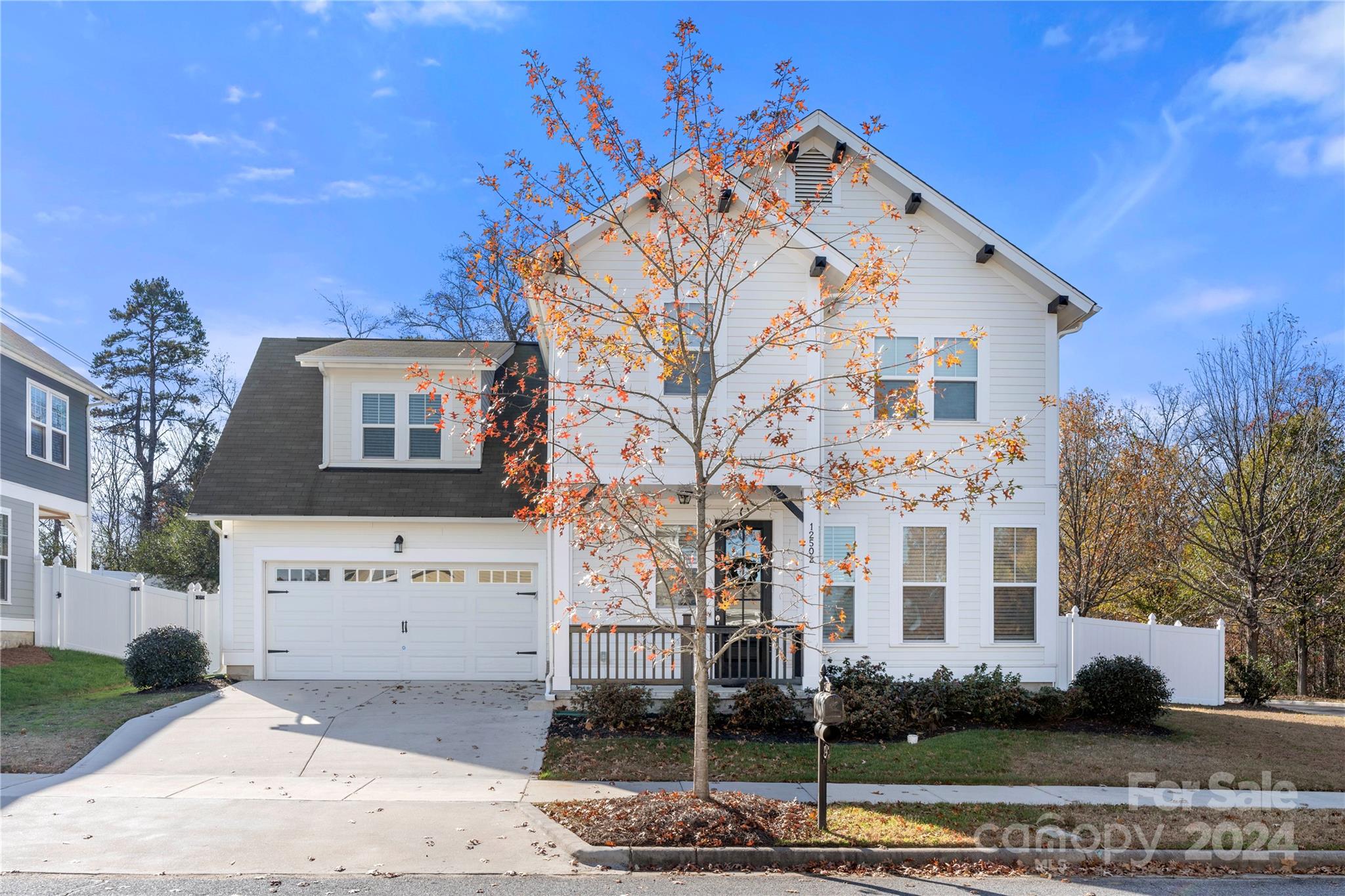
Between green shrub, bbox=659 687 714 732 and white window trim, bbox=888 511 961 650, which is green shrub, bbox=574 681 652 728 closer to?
green shrub, bbox=659 687 714 732

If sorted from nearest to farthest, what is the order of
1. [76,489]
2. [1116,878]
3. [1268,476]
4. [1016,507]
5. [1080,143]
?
[1116,878] < [1016,507] < [1080,143] < [1268,476] < [76,489]

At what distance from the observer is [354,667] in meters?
17.2

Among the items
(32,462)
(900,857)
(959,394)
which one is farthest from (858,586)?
(32,462)

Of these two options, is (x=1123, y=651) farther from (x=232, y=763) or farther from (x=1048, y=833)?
(x=232, y=763)

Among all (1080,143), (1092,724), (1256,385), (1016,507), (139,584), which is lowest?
(1092,724)

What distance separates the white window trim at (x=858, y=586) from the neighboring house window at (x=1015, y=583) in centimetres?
209


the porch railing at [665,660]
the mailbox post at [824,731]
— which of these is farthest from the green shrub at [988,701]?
the mailbox post at [824,731]

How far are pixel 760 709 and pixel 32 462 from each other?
17.4 meters

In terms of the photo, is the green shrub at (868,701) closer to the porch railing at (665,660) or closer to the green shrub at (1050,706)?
the porch railing at (665,660)

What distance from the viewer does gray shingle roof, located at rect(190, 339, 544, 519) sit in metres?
17.0

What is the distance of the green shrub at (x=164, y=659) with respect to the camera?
15.5m

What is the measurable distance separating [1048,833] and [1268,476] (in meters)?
14.8

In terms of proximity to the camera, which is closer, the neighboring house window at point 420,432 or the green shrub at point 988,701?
the green shrub at point 988,701

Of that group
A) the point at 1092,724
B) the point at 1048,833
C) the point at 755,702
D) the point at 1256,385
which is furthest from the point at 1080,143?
the point at 1048,833
